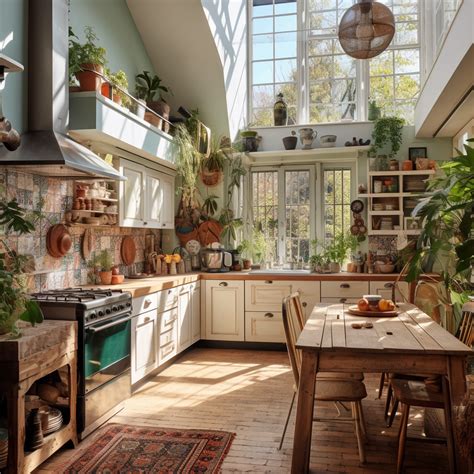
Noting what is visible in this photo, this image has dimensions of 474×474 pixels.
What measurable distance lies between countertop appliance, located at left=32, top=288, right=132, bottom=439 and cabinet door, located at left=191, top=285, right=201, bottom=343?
5.34 feet

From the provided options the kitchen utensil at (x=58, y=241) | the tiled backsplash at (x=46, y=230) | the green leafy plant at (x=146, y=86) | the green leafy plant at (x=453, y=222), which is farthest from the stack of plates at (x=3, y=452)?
the green leafy plant at (x=146, y=86)

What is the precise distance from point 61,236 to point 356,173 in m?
3.64

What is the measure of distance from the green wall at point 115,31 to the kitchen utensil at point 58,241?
1.75m

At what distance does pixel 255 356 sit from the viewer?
5152 mm

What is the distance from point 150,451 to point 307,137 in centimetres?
413

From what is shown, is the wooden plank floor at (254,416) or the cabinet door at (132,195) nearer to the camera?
the wooden plank floor at (254,416)

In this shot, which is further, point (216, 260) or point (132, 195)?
point (216, 260)

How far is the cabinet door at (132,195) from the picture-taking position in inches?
172

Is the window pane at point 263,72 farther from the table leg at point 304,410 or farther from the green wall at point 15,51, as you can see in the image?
the table leg at point 304,410

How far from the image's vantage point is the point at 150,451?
Answer: 9.32ft

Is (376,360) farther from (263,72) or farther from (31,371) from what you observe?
(263,72)

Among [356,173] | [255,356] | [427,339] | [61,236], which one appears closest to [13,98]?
[61,236]

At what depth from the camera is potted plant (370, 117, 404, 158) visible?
5.50 meters

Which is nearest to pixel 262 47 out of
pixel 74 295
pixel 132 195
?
pixel 132 195
